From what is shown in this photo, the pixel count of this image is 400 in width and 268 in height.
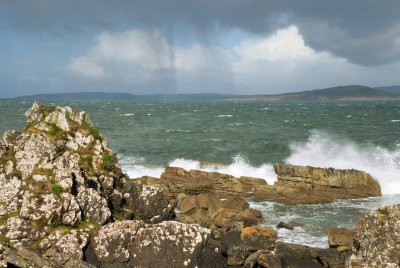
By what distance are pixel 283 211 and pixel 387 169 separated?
23.8 meters

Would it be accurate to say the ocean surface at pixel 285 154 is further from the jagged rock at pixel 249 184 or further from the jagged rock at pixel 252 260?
the jagged rock at pixel 252 260

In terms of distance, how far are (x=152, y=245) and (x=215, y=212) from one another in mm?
12116

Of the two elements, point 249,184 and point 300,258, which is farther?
point 249,184

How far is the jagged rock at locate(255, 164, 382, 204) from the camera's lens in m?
36.6

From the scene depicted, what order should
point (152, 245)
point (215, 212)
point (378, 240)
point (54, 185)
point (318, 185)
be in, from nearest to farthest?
point (378, 240) → point (152, 245) → point (54, 185) → point (215, 212) → point (318, 185)

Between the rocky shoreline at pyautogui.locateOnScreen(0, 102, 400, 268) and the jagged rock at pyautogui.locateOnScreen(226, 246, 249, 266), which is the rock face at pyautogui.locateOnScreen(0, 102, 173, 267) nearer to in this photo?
the rocky shoreline at pyautogui.locateOnScreen(0, 102, 400, 268)

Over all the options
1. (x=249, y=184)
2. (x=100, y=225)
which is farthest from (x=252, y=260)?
(x=249, y=184)

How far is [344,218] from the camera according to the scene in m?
30.3

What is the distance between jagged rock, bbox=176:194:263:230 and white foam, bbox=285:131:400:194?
1852 cm

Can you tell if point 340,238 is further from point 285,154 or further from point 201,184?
point 285,154

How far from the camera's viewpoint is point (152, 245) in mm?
16922

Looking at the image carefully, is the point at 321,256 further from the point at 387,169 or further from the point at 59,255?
the point at 387,169

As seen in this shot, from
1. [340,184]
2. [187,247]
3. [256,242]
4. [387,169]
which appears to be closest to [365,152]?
[387,169]

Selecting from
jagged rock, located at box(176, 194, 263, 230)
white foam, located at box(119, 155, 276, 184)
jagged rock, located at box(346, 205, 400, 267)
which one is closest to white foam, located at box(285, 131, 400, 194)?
white foam, located at box(119, 155, 276, 184)
